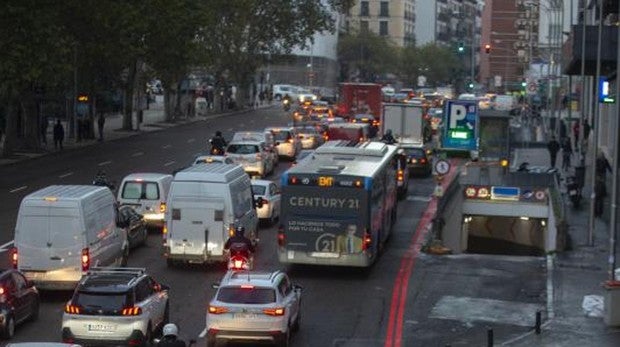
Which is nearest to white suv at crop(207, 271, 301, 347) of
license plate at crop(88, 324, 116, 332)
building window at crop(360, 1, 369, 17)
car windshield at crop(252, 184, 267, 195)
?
license plate at crop(88, 324, 116, 332)

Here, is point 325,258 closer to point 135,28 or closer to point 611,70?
point 611,70

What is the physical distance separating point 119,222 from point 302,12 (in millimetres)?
82246

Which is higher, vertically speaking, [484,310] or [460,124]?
[460,124]

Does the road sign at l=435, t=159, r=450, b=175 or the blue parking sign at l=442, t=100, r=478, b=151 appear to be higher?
the blue parking sign at l=442, t=100, r=478, b=151

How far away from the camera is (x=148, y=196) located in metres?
37.1

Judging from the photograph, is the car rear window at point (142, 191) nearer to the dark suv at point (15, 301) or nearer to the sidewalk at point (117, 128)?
the dark suv at point (15, 301)

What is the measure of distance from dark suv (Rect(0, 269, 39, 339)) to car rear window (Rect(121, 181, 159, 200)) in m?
12.2

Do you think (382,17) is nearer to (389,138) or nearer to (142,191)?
(389,138)

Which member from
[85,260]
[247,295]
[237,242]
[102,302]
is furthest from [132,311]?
[237,242]

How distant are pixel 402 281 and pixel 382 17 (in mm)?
160895

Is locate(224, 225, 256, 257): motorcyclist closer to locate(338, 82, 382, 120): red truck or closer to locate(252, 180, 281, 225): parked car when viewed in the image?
locate(252, 180, 281, 225): parked car

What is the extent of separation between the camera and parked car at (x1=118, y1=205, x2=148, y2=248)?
33453 mm

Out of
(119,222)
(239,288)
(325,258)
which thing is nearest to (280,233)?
(325,258)

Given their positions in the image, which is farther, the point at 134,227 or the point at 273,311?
the point at 134,227
